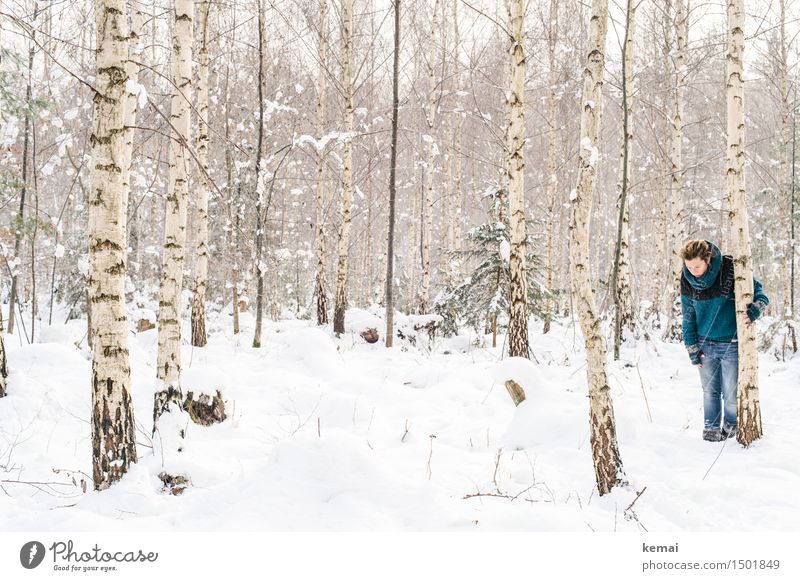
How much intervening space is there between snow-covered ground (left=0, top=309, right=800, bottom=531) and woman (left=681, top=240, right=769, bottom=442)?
30cm

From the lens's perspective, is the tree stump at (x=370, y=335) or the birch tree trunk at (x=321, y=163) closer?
the tree stump at (x=370, y=335)

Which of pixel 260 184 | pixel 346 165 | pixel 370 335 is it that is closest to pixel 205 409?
pixel 260 184

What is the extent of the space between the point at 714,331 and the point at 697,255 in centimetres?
74

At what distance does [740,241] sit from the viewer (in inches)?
155

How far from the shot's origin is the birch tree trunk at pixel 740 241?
3.91 meters

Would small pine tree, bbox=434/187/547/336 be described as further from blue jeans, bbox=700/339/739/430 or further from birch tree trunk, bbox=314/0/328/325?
blue jeans, bbox=700/339/739/430

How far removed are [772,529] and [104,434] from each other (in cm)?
412

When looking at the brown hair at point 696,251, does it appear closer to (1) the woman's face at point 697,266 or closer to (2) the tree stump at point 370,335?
(1) the woman's face at point 697,266

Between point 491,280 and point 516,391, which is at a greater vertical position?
point 491,280

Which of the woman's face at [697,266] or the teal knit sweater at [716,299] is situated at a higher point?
the woman's face at [697,266]

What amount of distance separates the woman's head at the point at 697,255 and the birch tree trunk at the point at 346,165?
22.4ft

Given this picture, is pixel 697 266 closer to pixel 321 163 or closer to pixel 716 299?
pixel 716 299

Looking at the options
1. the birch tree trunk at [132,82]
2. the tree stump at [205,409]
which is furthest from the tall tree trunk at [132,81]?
the tree stump at [205,409]

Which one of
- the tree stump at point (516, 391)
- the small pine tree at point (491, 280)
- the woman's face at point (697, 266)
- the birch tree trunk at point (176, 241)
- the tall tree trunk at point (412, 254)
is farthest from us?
the tall tree trunk at point (412, 254)
